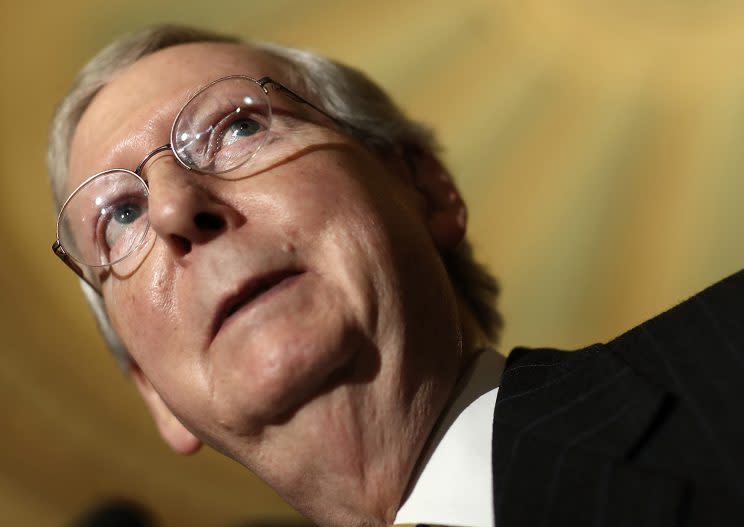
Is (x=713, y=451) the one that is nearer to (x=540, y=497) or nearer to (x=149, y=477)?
(x=540, y=497)

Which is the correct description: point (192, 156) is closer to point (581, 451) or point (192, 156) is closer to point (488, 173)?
point (581, 451)

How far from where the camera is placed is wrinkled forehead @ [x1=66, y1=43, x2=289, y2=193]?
2.98 feet

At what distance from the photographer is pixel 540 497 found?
A: 2.24 ft

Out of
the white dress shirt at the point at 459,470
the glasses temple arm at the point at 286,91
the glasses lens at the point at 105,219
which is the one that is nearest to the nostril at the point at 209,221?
the glasses lens at the point at 105,219

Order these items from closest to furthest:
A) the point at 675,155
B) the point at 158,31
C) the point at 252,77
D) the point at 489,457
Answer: the point at 489,457 < the point at 252,77 < the point at 158,31 < the point at 675,155

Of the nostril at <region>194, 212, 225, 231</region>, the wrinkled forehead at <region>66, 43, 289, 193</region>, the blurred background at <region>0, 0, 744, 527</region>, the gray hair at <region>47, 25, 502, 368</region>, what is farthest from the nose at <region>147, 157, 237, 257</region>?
the blurred background at <region>0, 0, 744, 527</region>

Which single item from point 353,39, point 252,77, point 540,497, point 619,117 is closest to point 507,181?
point 619,117

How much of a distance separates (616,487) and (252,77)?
65 centimetres

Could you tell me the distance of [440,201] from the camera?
107 cm

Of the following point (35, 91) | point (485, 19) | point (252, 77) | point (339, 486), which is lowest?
point (339, 486)

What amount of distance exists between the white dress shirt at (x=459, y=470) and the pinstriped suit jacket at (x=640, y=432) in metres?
0.04

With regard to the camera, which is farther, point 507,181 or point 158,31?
point 507,181

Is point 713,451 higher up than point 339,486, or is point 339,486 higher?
point 713,451

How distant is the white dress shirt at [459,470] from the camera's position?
75 centimetres
